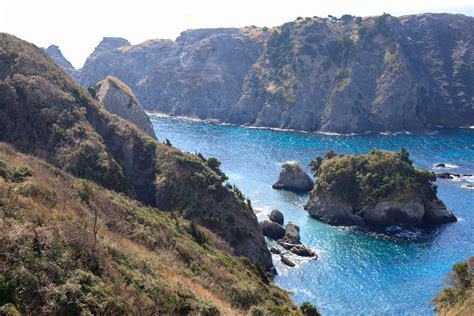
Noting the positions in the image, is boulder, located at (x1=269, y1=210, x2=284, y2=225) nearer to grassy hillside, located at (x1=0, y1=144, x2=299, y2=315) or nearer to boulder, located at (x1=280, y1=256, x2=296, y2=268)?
boulder, located at (x1=280, y1=256, x2=296, y2=268)

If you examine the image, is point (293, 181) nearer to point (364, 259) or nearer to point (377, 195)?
point (377, 195)

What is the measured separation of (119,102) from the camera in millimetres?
126062

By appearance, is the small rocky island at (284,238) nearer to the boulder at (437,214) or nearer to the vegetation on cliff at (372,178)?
the vegetation on cliff at (372,178)

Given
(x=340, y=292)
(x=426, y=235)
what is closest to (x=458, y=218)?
(x=426, y=235)

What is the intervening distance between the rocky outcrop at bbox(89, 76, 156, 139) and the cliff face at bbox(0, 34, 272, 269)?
96.1 feet

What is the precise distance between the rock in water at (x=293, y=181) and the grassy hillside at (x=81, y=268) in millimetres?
80263

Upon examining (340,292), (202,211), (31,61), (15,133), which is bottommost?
(340,292)

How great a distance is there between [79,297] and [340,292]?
55564 mm

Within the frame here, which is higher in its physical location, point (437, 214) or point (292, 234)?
point (437, 214)

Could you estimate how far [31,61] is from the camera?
85375mm

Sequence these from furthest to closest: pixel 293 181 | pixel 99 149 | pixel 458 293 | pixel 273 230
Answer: pixel 293 181
pixel 273 230
pixel 99 149
pixel 458 293

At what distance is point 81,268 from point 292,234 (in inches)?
2691

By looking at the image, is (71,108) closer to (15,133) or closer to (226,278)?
(15,133)

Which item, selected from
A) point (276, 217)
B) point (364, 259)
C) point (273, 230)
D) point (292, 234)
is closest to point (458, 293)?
point (364, 259)
